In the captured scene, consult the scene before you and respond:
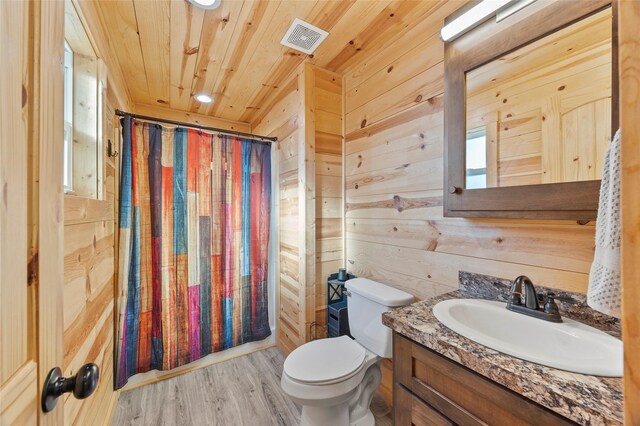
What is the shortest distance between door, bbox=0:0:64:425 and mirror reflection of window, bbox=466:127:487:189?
1350mm

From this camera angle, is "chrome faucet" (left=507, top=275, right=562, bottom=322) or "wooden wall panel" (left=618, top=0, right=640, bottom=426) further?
"chrome faucet" (left=507, top=275, right=562, bottom=322)

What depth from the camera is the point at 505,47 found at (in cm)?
103

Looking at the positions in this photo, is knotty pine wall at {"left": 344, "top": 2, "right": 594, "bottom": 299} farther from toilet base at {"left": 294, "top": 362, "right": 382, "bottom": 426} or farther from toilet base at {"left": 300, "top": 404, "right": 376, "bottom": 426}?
toilet base at {"left": 300, "top": 404, "right": 376, "bottom": 426}

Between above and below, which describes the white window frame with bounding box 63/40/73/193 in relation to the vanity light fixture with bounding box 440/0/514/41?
below

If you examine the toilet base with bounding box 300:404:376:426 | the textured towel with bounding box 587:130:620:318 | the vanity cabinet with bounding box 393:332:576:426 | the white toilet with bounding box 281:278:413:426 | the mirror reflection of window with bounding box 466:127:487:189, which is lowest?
the toilet base with bounding box 300:404:376:426

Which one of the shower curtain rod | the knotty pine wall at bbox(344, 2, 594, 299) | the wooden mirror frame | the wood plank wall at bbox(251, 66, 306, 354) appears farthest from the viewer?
the wood plank wall at bbox(251, 66, 306, 354)

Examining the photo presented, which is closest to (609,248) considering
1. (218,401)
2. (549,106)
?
(549,106)

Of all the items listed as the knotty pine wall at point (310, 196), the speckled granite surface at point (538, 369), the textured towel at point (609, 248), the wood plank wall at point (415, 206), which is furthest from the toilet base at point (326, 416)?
the textured towel at point (609, 248)

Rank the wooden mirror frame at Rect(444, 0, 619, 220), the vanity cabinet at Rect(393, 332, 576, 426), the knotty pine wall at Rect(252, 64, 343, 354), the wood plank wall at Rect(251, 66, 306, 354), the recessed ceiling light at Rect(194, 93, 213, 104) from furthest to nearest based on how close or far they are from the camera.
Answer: the recessed ceiling light at Rect(194, 93, 213, 104) → the wood plank wall at Rect(251, 66, 306, 354) → the knotty pine wall at Rect(252, 64, 343, 354) → the wooden mirror frame at Rect(444, 0, 619, 220) → the vanity cabinet at Rect(393, 332, 576, 426)

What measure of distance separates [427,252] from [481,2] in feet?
3.78

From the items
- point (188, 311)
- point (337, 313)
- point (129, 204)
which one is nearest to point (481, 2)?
point (337, 313)

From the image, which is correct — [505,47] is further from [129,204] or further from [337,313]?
[129,204]

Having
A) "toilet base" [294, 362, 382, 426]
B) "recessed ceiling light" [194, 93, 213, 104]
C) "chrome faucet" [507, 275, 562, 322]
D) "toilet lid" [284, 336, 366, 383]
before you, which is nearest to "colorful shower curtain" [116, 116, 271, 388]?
"recessed ceiling light" [194, 93, 213, 104]

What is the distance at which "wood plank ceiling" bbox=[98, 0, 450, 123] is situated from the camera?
4.47 ft
